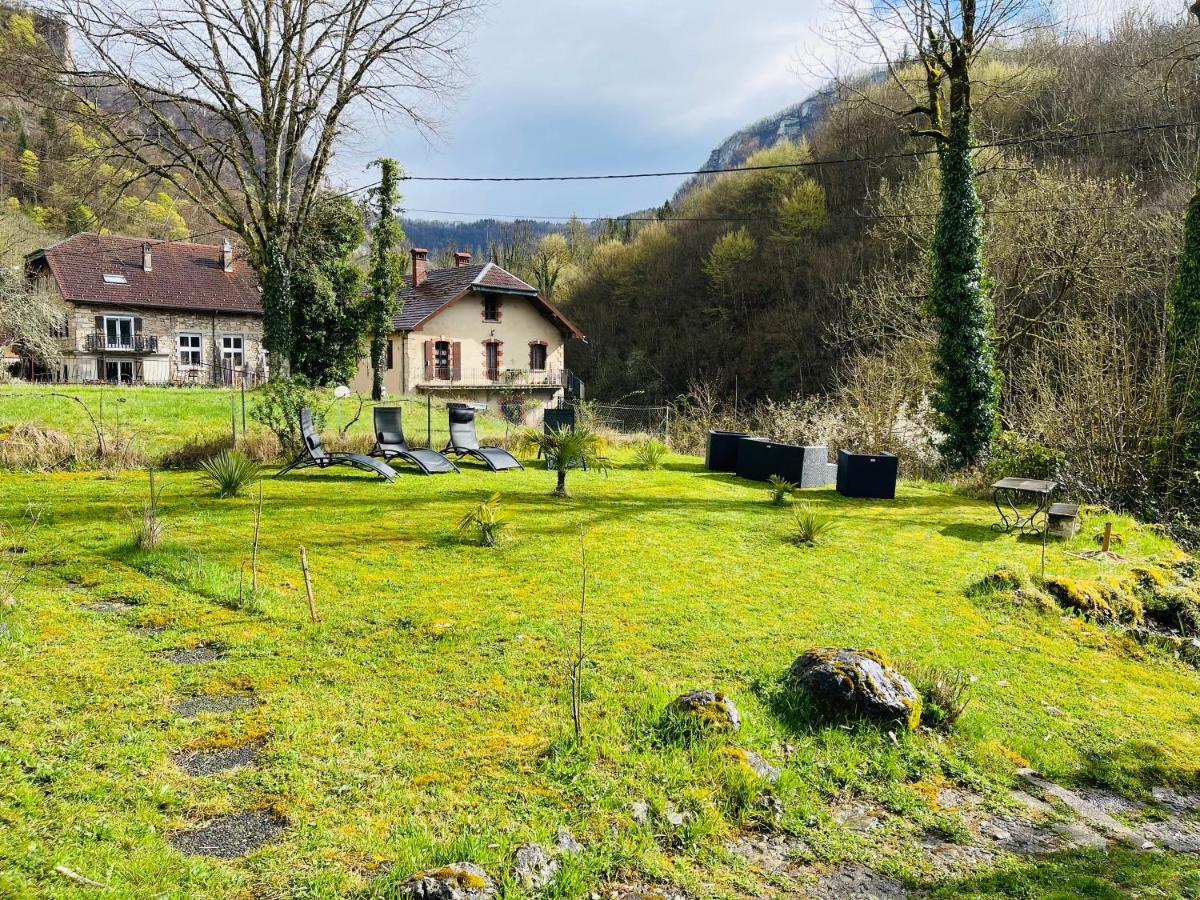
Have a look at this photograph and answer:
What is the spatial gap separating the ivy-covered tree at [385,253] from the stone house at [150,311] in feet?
26.6

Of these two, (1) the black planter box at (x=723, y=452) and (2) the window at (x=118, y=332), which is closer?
(1) the black planter box at (x=723, y=452)

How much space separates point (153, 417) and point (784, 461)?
12992mm

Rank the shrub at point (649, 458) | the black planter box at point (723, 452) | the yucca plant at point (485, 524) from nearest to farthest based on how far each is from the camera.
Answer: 1. the yucca plant at point (485, 524)
2. the shrub at point (649, 458)
3. the black planter box at point (723, 452)

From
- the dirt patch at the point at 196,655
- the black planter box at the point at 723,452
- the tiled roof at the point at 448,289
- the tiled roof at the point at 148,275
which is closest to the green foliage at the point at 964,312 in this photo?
the black planter box at the point at 723,452

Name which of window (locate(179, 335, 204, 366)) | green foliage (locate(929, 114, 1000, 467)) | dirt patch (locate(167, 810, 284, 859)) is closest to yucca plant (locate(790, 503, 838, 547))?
dirt patch (locate(167, 810, 284, 859))

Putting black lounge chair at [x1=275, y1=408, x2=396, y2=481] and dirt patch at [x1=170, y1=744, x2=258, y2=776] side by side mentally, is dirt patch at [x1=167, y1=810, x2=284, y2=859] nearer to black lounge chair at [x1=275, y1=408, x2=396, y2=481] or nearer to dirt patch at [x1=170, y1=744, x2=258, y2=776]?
dirt patch at [x1=170, y1=744, x2=258, y2=776]

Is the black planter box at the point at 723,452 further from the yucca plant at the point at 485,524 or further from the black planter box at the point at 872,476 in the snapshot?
the yucca plant at the point at 485,524

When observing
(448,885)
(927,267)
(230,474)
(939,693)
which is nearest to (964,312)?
(927,267)

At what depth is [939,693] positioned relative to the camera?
3.93 m

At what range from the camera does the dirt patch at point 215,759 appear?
9.73 feet

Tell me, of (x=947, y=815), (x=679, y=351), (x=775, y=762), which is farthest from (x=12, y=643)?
(x=679, y=351)

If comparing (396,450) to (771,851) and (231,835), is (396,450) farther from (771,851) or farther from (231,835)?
(771,851)

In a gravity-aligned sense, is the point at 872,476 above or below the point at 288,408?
below

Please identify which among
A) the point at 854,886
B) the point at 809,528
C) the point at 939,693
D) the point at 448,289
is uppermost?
the point at 448,289
